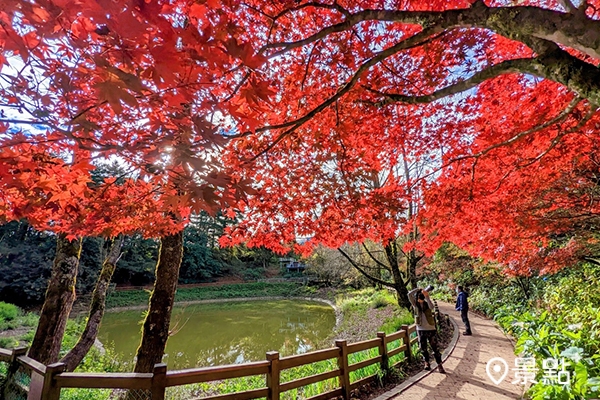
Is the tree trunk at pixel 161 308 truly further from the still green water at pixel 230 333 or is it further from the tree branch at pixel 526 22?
the tree branch at pixel 526 22

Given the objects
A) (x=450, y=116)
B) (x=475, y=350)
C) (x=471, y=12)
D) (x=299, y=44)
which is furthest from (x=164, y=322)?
(x=475, y=350)

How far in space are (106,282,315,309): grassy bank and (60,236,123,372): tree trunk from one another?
1906cm

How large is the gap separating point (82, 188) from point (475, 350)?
8.72 metres

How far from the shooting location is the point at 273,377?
3.54 m

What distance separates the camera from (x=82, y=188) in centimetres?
265

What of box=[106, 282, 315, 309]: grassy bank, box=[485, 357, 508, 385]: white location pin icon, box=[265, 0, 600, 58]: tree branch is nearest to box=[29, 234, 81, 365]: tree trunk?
box=[265, 0, 600, 58]: tree branch

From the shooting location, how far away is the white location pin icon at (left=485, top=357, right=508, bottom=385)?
524 cm

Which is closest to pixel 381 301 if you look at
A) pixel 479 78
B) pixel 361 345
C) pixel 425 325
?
pixel 425 325

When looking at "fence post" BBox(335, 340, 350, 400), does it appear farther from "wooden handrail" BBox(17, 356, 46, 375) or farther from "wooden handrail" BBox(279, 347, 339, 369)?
"wooden handrail" BBox(17, 356, 46, 375)

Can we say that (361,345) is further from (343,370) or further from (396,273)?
(396,273)

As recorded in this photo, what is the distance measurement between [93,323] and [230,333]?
10361 millimetres

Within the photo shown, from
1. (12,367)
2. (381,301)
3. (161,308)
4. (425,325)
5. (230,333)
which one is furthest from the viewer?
(381,301)

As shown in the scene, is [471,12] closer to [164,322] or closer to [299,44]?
[299,44]

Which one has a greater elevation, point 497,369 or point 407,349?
point 407,349
